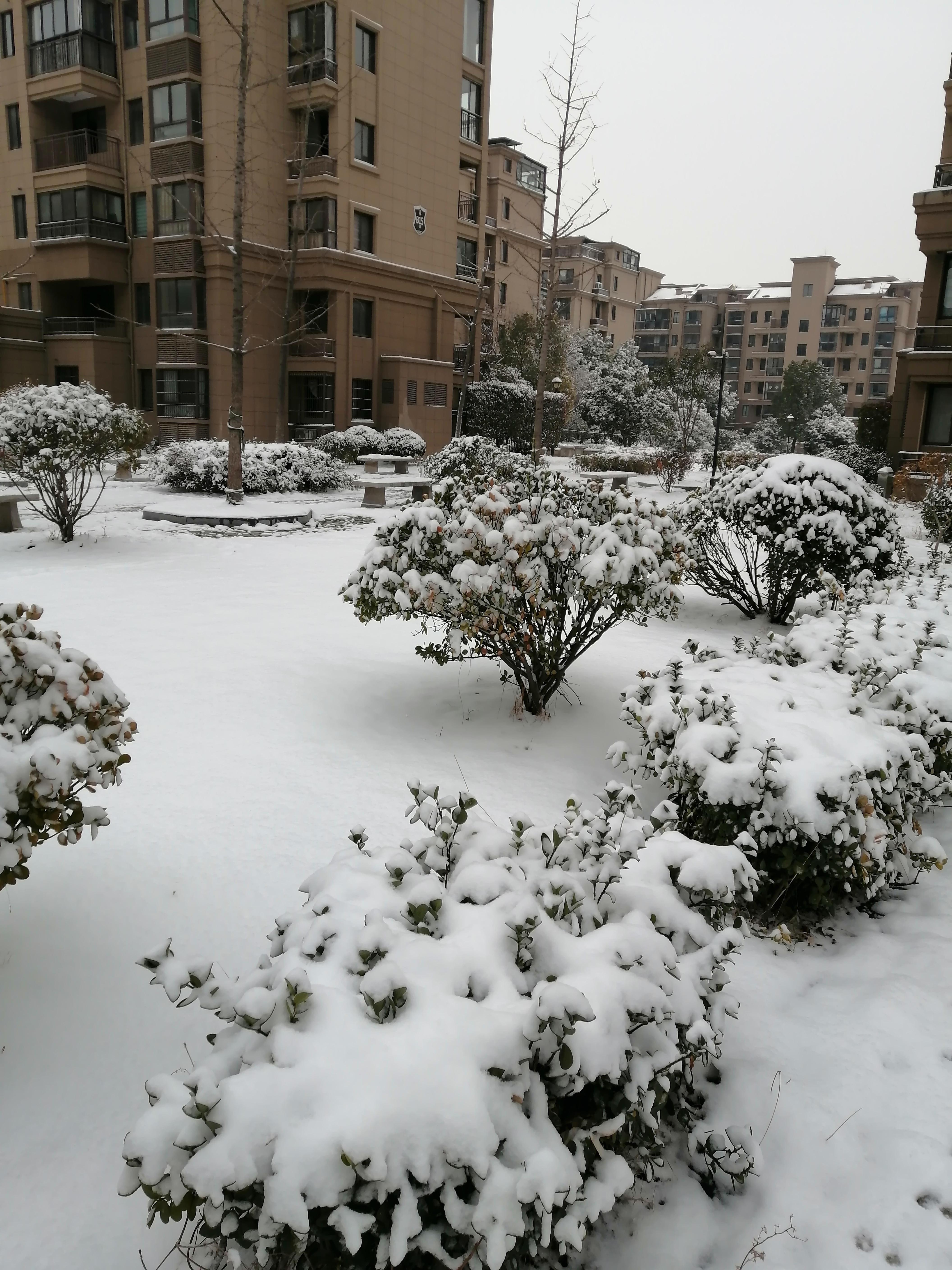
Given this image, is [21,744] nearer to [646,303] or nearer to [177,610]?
[177,610]

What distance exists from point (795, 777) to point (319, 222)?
30.3m

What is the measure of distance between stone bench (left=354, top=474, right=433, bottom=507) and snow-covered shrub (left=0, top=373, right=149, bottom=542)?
7.54 meters

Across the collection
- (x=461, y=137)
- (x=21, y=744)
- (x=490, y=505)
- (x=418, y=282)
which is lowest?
(x=21, y=744)

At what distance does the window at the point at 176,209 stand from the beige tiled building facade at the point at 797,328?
47460mm

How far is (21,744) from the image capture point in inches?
118

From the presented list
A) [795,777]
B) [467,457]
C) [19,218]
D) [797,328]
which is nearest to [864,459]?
[467,457]

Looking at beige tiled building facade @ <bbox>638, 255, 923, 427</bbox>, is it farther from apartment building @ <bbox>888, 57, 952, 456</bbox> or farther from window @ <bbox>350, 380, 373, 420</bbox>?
window @ <bbox>350, 380, 373, 420</bbox>

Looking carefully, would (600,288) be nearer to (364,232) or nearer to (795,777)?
(364,232)

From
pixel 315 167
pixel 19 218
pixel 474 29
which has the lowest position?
pixel 19 218

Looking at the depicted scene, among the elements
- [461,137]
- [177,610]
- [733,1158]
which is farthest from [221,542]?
[461,137]

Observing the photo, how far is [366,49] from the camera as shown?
29969mm

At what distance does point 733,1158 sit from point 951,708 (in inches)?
130

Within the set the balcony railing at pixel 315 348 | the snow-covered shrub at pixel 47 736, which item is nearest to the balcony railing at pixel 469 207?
the balcony railing at pixel 315 348

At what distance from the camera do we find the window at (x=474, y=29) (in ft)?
113
